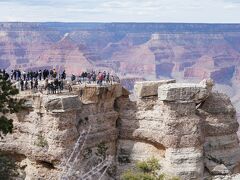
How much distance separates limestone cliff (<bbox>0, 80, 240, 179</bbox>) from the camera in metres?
32.2

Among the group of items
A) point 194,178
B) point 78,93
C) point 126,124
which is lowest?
point 194,178

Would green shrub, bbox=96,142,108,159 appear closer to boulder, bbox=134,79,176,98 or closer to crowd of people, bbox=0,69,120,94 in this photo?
crowd of people, bbox=0,69,120,94

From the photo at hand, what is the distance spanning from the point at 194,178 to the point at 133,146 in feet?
Answer: 15.0

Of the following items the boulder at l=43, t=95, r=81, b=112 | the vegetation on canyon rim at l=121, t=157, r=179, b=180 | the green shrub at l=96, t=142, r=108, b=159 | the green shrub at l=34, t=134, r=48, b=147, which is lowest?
the vegetation on canyon rim at l=121, t=157, r=179, b=180

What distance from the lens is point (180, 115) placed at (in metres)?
34.2

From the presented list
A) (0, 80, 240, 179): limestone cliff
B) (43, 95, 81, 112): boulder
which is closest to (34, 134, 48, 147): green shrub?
(0, 80, 240, 179): limestone cliff

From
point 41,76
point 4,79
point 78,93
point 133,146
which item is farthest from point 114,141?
point 4,79

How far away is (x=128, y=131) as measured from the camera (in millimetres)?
36344

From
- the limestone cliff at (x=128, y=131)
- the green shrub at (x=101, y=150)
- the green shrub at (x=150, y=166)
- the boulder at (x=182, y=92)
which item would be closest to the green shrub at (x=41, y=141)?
the limestone cliff at (x=128, y=131)

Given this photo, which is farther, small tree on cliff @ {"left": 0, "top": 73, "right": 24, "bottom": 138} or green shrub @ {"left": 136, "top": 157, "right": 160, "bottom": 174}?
green shrub @ {"left": 136, "top": 157, "right": 160, "bottom": 174}

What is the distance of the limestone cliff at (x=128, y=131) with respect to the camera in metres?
32.2

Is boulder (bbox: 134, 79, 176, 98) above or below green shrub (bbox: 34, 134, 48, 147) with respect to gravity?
above

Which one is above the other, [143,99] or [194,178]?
[143,99]

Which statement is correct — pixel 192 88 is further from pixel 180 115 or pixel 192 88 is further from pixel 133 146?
pixel 133 146
